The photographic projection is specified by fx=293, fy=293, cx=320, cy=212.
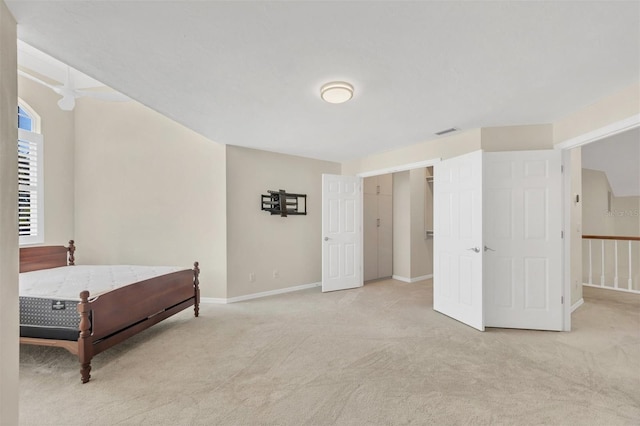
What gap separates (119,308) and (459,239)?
3.71 m

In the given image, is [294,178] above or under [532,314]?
above

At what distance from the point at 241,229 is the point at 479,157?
3370 millimetres

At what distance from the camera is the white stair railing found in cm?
480

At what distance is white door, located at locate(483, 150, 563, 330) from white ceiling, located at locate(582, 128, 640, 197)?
112 inches

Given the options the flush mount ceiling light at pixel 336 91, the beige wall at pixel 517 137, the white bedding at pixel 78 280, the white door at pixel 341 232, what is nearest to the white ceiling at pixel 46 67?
the white bedding at pixel 78 280

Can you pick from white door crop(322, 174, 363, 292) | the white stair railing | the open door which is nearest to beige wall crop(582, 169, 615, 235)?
the white stair railing

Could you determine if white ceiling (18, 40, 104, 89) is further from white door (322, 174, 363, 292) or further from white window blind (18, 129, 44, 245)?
white door (322, 174, 363, 292)

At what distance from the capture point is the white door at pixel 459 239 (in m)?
3.35

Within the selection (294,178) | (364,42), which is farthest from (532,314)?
(294,178)

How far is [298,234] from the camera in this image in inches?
204

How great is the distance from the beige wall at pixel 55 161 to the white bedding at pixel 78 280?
1.33m

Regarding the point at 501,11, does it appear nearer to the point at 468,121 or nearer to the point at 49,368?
the point at 468,121

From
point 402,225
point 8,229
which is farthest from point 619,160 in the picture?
point 8,229

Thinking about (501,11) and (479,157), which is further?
(479,157)
